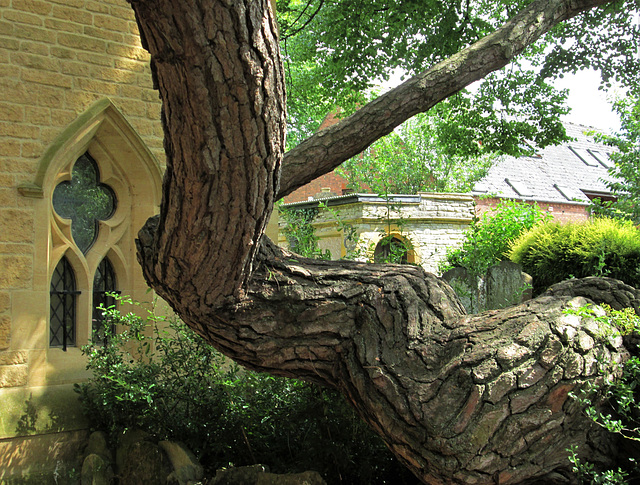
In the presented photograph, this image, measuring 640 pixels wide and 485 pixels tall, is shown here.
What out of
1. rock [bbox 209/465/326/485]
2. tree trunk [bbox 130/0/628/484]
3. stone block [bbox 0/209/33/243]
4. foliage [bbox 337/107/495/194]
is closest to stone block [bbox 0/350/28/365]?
stone block [bbox 0/209/33/243]

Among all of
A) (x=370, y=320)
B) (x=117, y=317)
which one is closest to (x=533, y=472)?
(x=370, y=320)

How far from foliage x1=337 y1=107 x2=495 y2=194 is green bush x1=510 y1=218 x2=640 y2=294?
17.5 meters

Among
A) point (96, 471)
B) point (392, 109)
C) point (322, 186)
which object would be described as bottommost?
point (96, 471)

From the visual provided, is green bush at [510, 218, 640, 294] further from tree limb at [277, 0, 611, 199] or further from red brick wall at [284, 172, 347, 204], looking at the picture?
red brick wall at [284, 172, 347, 204]

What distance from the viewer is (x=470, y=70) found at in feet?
13.8

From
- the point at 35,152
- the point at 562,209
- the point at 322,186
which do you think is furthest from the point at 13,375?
the point at 322,186

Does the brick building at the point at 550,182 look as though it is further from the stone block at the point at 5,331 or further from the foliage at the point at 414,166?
the stone block at the point at 5,331

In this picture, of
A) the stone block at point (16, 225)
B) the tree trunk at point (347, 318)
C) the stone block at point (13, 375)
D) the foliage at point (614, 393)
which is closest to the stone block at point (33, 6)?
the stone block at point (16, 225)

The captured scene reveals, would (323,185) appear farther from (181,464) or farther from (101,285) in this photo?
(181,464)

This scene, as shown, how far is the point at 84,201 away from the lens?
600cm

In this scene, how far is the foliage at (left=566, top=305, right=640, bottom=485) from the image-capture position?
272cm

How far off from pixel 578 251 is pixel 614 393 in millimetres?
3906

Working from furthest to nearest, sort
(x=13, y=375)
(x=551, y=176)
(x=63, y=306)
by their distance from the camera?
(x=551, y=176)
(x=63, y=306)
(x=13, y=375)

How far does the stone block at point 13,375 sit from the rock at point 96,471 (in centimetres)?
99
